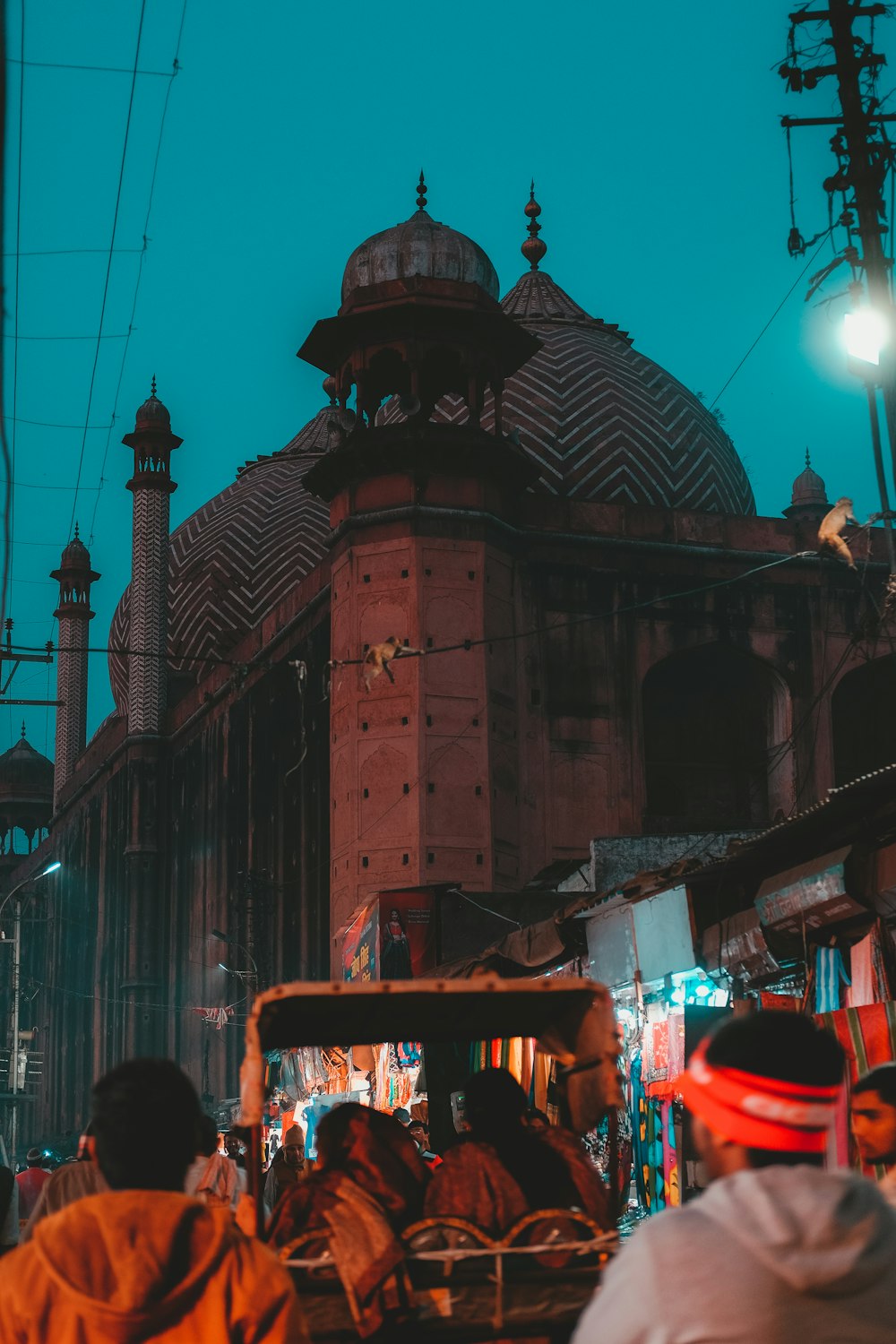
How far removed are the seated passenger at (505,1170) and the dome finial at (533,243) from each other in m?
27.8

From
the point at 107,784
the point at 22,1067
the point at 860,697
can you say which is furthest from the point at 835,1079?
the point at 22,1067

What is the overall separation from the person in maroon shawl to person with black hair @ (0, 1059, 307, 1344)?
1768mm

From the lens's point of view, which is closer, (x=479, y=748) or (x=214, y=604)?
(x=479, y=748)

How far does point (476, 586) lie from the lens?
21172 millimetres

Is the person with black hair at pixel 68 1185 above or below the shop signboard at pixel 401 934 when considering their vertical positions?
below

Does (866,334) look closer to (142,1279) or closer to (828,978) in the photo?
(828,978)

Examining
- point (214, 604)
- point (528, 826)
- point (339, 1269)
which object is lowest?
point (339, 1269)

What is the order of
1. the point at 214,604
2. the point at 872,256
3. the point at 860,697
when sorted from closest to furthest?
the point at 872,256, the point at 860,697, the point at 214,604

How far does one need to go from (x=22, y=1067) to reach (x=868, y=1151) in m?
35.3

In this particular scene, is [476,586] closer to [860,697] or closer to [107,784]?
[860,697]

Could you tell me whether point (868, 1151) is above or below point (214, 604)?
below

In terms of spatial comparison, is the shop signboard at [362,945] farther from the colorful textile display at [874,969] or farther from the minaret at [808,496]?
the minaret at [808,496]

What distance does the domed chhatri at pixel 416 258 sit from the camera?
21.6 m

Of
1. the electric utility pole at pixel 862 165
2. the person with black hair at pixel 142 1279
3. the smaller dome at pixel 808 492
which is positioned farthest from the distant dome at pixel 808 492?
the person with black hair at pixel 142 1279
